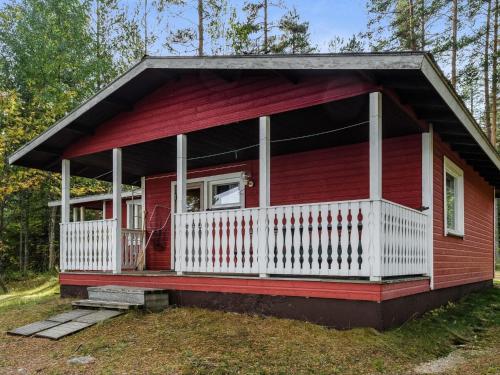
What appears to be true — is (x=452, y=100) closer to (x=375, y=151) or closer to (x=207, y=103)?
(x=375, y=151)

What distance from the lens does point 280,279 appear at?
18.2 ft

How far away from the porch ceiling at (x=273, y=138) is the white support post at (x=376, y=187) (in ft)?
1.64

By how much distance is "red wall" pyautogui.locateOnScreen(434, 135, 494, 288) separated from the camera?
22.8ft

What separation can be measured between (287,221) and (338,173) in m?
2.57

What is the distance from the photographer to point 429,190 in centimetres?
653

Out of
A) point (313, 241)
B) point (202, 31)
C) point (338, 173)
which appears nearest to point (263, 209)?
point (313, 241)

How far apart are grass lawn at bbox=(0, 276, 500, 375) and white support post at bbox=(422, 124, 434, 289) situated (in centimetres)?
84

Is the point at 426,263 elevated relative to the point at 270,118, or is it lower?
lower

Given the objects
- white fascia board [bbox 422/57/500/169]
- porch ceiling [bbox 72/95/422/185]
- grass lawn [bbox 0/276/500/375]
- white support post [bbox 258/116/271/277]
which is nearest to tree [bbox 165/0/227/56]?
porch ceiling [bbox 72/95/422/185]

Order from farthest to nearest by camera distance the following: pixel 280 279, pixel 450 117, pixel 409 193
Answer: pixel 409 193 < pixel 450 117 < pixel 280 279

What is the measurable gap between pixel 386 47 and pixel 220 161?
12766mm

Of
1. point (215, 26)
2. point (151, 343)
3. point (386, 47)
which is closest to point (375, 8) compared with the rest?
point (386, 47)

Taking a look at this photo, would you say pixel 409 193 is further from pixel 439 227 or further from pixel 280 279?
pixel 280 279

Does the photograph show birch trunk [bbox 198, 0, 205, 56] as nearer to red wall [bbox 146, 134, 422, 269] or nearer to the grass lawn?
red wall [bbox 146, 134, 422, 269]
